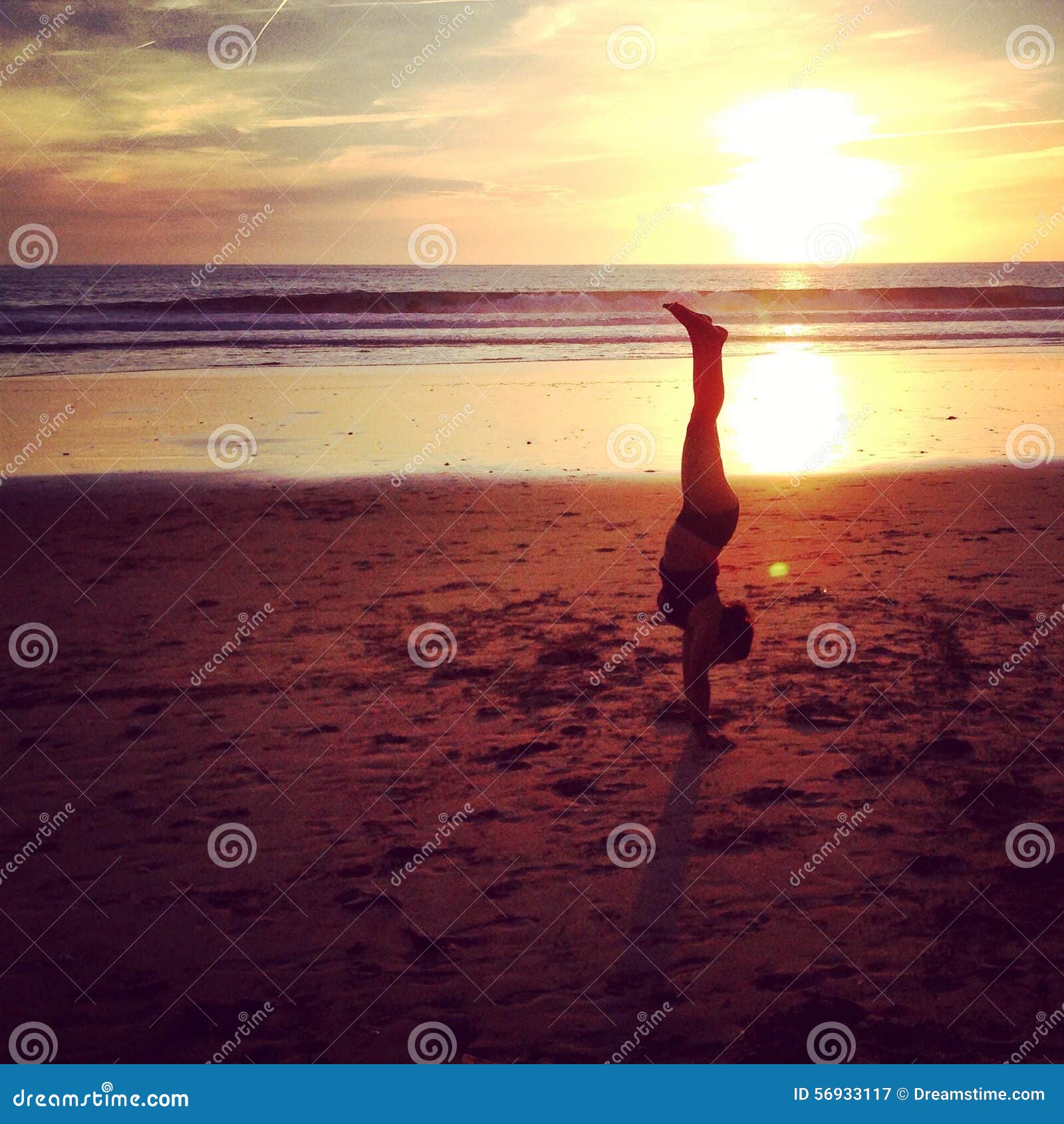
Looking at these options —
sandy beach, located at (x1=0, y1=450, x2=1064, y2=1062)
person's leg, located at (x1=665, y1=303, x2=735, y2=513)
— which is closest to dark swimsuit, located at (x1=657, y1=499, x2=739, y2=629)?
person's leg, located at (x1=665, y1=303, x2=735, y2=513)

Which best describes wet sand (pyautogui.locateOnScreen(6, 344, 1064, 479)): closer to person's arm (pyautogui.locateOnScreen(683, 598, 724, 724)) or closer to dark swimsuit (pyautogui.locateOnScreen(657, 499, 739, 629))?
person's arm (pyautogui.locateOnScreen(683, 598, 724, 724))

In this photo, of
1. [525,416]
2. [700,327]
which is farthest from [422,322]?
[700,327]

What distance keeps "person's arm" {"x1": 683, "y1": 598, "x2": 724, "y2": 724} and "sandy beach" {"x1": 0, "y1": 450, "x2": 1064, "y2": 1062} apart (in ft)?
0.70

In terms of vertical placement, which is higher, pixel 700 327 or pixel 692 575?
pixel 700 327

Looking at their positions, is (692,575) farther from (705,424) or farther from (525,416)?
(525,416)

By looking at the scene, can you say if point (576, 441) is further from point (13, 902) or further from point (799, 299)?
point (799, 299)

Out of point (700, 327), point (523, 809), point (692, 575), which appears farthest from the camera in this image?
point (692, 575)

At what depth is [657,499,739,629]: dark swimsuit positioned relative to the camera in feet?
Answer: 15.7

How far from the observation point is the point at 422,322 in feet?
104

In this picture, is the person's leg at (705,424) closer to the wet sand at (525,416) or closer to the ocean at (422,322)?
the wet sand at (525,416)

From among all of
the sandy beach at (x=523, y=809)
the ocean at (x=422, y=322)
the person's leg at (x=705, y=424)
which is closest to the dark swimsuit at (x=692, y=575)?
the person's leg at (x=705, y=424)

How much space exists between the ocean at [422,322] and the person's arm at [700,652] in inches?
691

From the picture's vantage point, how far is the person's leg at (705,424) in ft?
15.3

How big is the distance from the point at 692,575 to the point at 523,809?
1368mm
